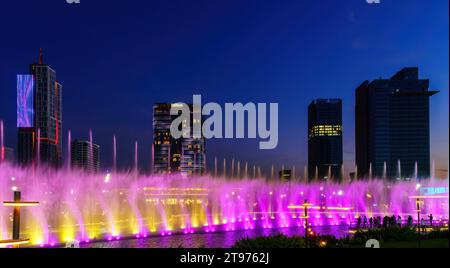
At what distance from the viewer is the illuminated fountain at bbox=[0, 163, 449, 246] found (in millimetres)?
28719

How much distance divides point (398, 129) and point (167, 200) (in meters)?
84.8

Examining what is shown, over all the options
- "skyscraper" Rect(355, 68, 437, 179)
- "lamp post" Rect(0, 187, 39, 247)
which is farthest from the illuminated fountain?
"skyscraper" Rect(355, 68, 437, 179)

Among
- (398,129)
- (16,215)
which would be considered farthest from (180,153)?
(16,215)

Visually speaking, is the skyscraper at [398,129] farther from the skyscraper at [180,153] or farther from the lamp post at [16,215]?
the lamp post at [16,215]

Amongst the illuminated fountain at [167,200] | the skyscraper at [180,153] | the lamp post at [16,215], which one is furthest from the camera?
the skyscraper at [180,153]

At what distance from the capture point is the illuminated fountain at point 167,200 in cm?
2872

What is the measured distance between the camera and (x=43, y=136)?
281ft

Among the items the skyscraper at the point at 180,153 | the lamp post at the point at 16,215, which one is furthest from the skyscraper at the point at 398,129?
the lamp post at the point at 16,215

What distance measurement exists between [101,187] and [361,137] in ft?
371

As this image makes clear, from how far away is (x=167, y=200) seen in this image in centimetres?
5512

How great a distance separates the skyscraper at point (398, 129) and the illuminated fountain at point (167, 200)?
6011 centimetres

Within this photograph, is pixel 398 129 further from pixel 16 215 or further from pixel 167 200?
pixel 16 215
